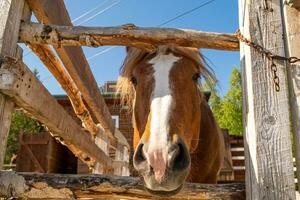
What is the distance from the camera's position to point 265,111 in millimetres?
1582

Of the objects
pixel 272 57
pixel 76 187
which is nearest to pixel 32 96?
pixel 76 187

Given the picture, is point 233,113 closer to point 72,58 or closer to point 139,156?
point 72,58

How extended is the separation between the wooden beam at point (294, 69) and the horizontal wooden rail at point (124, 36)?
278 millimetres

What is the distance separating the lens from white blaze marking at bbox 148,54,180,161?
5.55 ft

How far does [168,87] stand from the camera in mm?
2094

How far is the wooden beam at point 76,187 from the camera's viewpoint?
1.67m

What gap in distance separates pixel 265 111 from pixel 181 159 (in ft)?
1.57

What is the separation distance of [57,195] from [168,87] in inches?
35.9

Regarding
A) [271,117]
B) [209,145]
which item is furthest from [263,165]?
[209,145]

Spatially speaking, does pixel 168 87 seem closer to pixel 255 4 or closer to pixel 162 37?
pixel 162 37

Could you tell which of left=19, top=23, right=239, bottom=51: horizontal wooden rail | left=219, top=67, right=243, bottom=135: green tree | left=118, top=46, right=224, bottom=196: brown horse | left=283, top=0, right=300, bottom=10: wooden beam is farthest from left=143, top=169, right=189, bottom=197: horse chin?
left=219, top=67, right=243, bottom=135: green tree

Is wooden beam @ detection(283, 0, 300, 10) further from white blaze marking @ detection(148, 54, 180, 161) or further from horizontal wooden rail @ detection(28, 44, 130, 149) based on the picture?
horizontal wooden rail @ detection(28, 44, 130, 149)

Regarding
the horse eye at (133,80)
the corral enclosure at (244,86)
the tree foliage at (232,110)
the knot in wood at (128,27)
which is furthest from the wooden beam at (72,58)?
the tree foliage at (232,110)

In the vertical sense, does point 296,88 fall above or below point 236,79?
below
